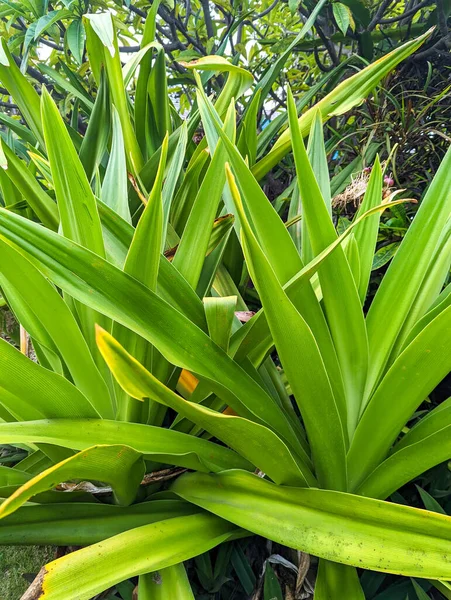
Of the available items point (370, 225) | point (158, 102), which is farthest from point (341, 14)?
point (370, 225)

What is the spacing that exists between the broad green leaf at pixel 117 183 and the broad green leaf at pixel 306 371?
1.18ft

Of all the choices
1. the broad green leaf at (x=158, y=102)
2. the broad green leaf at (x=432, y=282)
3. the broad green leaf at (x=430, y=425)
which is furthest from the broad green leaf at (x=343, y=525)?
the broad green leaf at (x=158, y=102)

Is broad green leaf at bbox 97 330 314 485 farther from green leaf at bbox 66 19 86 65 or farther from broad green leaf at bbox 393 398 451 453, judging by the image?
green leaf at bbox 66 19 86 65

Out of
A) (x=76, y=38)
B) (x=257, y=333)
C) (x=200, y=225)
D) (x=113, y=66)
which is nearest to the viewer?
(x=257, y=333)

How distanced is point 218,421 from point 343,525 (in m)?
0.16

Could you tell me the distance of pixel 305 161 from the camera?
1.66 feet

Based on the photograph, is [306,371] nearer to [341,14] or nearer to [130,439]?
[130,439]

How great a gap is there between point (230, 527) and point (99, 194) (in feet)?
1.96

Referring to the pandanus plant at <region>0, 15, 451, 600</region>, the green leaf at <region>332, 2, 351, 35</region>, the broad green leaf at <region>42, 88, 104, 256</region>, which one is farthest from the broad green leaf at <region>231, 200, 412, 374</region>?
the green leaf at <region>332, 2, 351, 35</region>

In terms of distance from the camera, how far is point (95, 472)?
0.39 metres

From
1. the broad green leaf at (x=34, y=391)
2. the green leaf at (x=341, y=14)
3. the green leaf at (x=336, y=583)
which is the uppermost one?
the green leaf at (x=341, y=14)

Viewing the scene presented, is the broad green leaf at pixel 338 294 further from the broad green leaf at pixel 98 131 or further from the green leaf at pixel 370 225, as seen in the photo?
the broad green leaf at pixel 98 131

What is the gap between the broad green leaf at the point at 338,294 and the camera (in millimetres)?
511

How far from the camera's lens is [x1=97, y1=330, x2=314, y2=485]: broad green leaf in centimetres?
32
